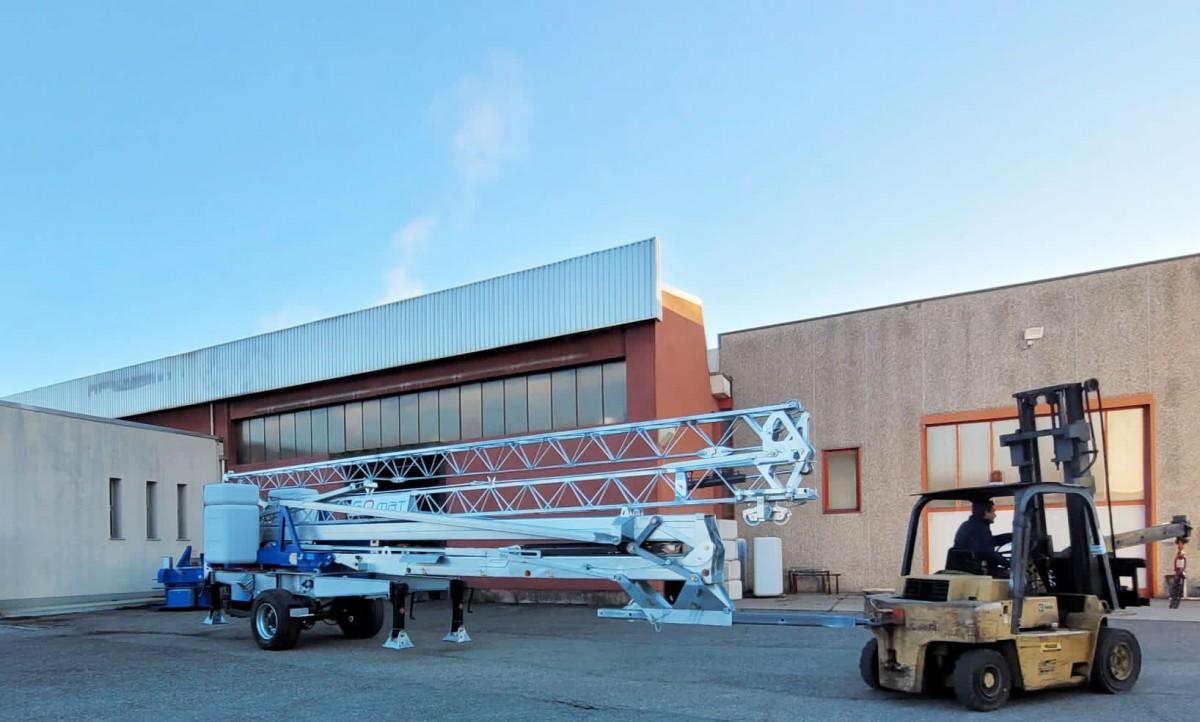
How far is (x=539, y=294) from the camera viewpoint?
24000mm

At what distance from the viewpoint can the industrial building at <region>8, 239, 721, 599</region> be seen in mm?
22672

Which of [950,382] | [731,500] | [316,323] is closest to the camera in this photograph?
[731,500]

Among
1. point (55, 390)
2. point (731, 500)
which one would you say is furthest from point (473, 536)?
point (55, 390)

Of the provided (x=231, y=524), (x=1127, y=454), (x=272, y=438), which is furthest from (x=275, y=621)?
(x=272, y=438)

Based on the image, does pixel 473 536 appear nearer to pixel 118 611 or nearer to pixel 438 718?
pixel 438 718

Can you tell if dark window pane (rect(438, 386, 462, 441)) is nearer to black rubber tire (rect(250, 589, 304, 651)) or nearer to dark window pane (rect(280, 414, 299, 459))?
dark window pane (rect(280, 414, 299, 459))

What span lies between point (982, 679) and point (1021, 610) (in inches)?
29.2

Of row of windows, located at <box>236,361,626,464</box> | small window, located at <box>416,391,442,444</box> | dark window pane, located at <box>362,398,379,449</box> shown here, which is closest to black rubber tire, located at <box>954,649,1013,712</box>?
row of windows, located at <box>236,361,626,464</box>

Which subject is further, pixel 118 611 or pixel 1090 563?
pixel 118 611

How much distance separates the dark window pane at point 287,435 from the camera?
29.7m

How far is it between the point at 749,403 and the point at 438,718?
1720 cm

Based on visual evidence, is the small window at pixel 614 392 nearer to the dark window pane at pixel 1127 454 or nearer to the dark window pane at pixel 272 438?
the dark window pane at pixel 1127 454

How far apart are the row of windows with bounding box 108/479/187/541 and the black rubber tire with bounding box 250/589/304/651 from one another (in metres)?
12.7

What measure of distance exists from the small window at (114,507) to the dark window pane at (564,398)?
465 inches
